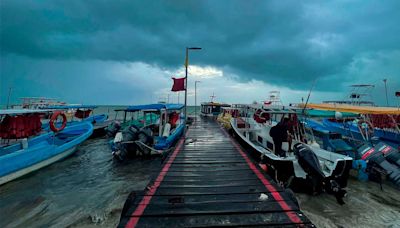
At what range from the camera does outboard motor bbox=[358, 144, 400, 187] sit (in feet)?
23.9

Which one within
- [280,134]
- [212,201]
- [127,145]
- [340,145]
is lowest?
[127,145]

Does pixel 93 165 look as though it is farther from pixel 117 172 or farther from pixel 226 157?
pixel 226 157

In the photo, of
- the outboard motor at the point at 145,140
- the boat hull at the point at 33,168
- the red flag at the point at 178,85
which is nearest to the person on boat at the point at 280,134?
the red flag at the point at 178,85

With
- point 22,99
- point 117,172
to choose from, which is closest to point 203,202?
point 117,172

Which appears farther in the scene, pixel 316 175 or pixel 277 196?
pixel 316 175

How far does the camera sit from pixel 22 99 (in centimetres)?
3847

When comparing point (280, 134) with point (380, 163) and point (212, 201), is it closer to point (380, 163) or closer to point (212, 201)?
point (380, 163)

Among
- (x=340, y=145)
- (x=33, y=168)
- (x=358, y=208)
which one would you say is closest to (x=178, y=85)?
(x=33, y=168)

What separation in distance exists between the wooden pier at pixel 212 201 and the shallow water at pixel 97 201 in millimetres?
1907

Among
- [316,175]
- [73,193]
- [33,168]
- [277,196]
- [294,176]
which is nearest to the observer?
[277,196]

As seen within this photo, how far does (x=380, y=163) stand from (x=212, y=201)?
28.5 feet

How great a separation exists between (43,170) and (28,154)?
1.32 meters

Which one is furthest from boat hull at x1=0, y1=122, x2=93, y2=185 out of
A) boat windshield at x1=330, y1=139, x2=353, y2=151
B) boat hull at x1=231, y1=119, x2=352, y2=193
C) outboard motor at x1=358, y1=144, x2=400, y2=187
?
outboard motor at x1=358, y1=144, x2=400, y2=187

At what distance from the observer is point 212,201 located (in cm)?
372
